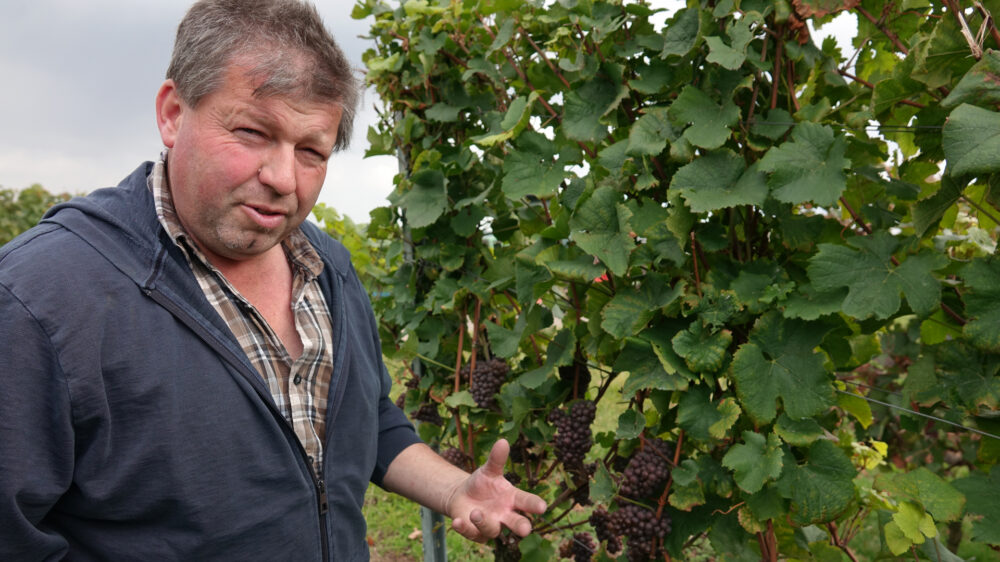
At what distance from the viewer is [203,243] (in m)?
1.53

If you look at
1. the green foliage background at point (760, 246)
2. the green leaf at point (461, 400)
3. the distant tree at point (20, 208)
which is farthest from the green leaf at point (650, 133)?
the distant tree at point (20, 208)

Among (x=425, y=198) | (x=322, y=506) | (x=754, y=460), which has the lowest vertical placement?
(x=754, y=460)

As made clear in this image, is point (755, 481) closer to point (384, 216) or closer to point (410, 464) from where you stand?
point (410, 464)

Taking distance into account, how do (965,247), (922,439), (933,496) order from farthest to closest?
(922,439) → (965,247) → (933,496)

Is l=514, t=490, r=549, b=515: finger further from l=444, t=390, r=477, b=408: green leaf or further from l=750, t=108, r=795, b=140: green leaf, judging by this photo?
l=750, t=108, r=795, b=140: green leaf

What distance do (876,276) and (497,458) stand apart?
880 millimetres

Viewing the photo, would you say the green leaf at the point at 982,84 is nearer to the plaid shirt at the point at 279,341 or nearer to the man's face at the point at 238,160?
the man's face at the point at 238,160

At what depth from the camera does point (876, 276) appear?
4.93ft

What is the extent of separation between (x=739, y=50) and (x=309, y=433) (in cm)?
121

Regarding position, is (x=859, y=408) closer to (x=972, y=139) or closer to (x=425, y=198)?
(x=972, y=139)

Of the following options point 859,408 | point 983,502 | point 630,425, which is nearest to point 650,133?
point 630,425

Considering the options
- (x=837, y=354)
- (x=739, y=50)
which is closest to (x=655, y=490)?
(x=837, y=354)

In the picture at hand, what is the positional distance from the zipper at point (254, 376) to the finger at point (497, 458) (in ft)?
1.20

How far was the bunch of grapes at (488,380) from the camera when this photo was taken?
7.76ft
